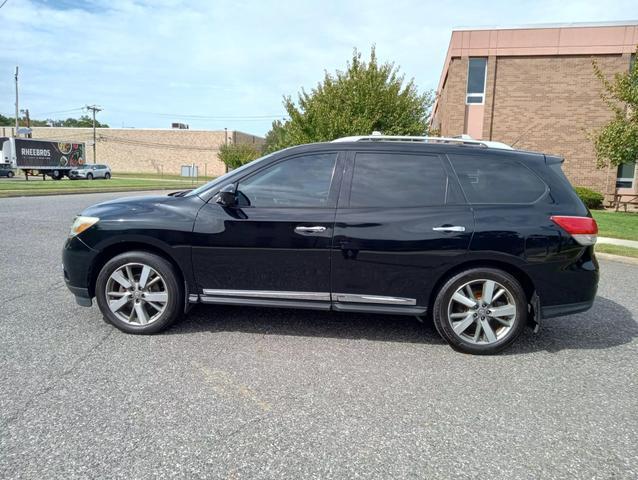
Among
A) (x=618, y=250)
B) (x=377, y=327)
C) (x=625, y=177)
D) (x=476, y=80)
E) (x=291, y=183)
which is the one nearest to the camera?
(x=291, y=183)

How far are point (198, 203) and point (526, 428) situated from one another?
3.14m

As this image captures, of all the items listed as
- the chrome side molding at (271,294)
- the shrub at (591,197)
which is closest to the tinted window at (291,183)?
the chrome side molding at (271,294)

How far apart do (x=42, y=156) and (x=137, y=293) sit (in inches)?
1658

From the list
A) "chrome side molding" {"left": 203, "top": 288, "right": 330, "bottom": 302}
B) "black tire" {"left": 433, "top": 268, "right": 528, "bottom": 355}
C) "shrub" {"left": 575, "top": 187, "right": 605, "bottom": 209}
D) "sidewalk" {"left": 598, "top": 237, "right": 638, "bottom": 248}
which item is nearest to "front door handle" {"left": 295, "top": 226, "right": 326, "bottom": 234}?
"chrome side molding" {"left": 203, "top": 288, "right": 330, "bottom": 302}

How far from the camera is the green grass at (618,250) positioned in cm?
847

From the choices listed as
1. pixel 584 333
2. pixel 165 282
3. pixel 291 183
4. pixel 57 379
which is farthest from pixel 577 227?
pixel 57 379

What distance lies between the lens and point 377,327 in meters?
4.41

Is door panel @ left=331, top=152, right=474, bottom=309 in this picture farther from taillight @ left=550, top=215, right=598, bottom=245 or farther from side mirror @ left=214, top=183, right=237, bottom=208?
side mirror @ left=214, top=183, right=237, bottom=208

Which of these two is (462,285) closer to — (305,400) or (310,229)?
(310,229)

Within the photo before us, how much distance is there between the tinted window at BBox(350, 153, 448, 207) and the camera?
3902 millimetres

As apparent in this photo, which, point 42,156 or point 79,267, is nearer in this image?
point 79,267

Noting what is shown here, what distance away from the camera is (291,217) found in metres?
3.87

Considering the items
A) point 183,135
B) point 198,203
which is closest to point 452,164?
point 198,203

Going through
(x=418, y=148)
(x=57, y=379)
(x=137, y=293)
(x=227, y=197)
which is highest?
(x=418, y=148)
